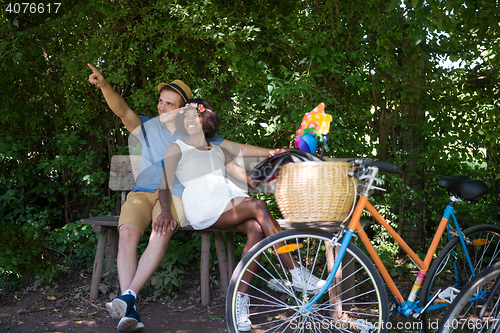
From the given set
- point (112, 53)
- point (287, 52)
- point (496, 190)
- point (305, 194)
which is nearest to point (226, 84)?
point (287, 52)

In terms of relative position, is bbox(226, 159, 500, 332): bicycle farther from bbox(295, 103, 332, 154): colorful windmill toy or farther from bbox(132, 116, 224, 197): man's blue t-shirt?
bbox(132, 116, 224, 197): man's blue t-shirt

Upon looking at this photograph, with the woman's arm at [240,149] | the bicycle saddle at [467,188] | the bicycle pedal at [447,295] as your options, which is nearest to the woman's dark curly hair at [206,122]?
the woman's arm at [240,149]

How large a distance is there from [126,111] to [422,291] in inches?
98.4

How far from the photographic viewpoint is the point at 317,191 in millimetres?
2023

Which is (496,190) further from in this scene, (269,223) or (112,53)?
(112,53)

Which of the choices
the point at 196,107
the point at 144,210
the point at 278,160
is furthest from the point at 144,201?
the point at 278,160

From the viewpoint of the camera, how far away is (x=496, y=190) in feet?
14.3

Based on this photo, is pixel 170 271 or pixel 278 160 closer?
pixel 278 160

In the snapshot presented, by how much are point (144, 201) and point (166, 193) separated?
345 millimetres

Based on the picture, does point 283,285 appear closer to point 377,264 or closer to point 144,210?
point 377,264

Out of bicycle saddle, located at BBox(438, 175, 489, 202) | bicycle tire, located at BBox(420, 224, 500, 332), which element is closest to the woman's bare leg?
bicycle tire, located at BBox(420, 224, 500, 332)

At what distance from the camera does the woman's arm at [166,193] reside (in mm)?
3000

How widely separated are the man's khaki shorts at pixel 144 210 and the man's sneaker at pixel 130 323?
2.10 feet

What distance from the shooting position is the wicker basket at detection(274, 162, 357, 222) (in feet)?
6.66
